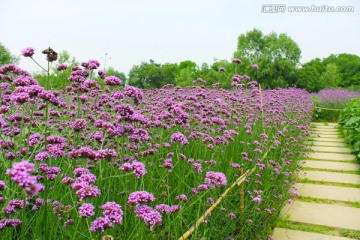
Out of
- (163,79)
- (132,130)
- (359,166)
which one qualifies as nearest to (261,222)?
(132,130)

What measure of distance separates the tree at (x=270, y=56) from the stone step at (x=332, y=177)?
28.3 metres

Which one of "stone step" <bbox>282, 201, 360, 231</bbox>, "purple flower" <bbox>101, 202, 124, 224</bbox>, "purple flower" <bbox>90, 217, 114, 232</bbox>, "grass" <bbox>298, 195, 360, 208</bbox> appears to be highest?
"purple flower" <bbox>101, 202, 124, 224</bbox>

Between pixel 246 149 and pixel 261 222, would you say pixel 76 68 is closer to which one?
pixel 261 222

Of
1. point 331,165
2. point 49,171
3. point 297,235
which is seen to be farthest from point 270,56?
point 49,171

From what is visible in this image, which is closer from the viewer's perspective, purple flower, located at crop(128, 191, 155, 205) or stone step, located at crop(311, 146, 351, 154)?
purple flower, located at crop(128, 191, 155, 205)

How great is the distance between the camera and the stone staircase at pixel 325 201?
3109mm

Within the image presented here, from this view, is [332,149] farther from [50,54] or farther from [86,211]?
[86,211]

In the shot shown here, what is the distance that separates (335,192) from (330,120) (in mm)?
10650

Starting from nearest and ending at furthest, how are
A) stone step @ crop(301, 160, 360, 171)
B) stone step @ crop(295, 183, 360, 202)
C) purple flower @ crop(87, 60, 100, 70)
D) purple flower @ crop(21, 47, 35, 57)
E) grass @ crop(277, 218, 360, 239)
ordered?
purple flower @ crop(21, 47, 35, 57)
purple flower @ crop(87, 60, 100, 70)
grass @ crop(277, 218, 360, 239)
stone step @ crop(295, 183, 360, 202)
stone step @ crop(301, 160, 360, 171)

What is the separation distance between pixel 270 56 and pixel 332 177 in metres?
35.4

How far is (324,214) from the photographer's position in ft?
11.6

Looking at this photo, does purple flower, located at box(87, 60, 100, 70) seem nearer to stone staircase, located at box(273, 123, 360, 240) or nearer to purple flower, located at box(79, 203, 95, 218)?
purple flower, located at box(79, 203, 95, 218)

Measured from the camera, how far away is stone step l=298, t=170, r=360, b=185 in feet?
15.8

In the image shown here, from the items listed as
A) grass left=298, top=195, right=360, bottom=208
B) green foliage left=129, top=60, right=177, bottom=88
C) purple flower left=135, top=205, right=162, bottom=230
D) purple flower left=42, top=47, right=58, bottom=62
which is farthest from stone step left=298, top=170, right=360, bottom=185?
green foliage left=129, top=60, right=177, bottom=88
